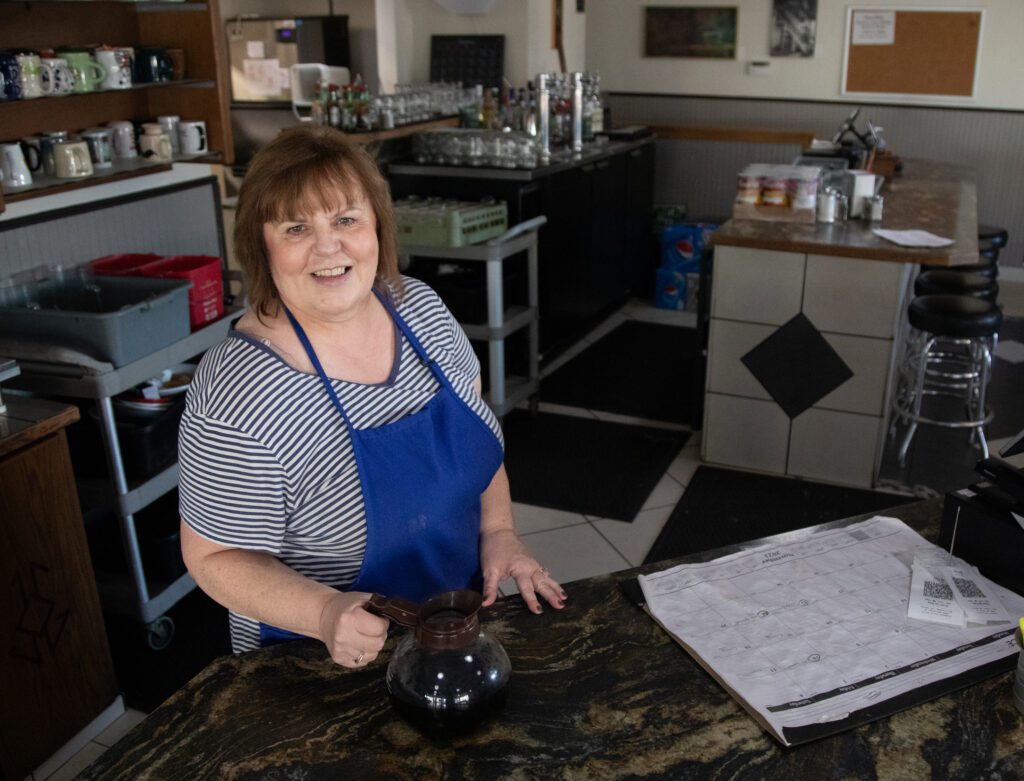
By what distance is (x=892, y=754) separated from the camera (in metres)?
1.18

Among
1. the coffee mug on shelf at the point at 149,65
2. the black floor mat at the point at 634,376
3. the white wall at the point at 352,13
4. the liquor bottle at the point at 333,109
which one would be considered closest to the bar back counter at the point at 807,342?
the black floor mat at the point at 634,376

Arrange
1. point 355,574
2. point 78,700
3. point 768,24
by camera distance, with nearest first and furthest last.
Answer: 1. point 355,574
2. point 78,700
3. point 768,24

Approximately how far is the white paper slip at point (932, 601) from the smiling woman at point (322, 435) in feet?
1.74

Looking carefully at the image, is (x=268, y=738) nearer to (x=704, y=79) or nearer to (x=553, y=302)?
(x=553, y=302)

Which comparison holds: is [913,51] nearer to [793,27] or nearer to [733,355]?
[793,27]

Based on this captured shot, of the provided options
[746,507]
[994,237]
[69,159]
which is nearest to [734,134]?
[994,237]

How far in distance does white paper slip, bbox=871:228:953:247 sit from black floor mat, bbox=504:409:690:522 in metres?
1.21

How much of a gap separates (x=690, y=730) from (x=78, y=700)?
1.79 meters

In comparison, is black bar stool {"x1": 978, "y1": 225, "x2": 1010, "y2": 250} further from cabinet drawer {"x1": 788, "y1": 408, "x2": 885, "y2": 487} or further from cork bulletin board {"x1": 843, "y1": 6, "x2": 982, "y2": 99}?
cabinet drawer {"x1": 788, "y1": 408, "x2": 885, "y2": 487}

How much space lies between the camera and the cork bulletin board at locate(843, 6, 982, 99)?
250 inches

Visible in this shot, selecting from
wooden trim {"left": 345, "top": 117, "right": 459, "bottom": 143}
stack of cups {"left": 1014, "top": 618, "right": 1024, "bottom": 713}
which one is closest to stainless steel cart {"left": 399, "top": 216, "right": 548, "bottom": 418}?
wooden trim {"left": 345, "top": 117, "right": 459, "bottom": 143}

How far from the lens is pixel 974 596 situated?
1470 mm

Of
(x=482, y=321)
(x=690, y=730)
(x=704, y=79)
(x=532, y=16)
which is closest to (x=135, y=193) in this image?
(x=482, y=321)

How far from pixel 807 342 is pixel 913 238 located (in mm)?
567
